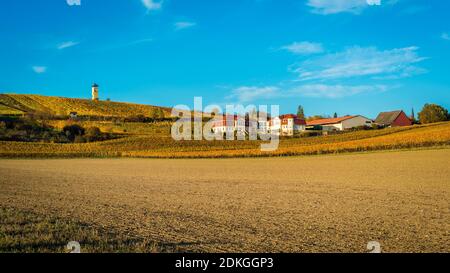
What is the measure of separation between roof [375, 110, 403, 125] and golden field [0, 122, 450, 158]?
132 feet

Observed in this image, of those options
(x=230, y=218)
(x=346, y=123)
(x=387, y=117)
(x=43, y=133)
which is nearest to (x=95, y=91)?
(x=43, y=133)

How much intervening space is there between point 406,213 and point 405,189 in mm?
7488

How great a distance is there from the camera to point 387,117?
126812 millimetres

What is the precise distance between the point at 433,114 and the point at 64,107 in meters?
110

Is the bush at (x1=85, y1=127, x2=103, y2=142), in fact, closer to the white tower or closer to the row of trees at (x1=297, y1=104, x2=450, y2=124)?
the white tower

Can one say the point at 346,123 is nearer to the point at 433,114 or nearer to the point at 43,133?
the point at 433,114

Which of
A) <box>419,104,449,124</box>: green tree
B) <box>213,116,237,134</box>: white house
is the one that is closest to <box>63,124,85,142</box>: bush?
<box>213,116,237,134</box>: white house

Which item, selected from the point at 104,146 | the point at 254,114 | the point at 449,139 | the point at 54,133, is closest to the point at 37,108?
the point at 54,133

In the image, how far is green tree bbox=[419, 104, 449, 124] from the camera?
11700cm

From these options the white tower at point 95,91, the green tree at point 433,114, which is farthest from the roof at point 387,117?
the white tower at point 95,91

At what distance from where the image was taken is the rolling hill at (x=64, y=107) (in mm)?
117631

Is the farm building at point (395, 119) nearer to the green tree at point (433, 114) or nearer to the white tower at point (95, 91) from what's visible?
the green tree at point (433, 114)

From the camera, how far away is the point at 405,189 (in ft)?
69.8
